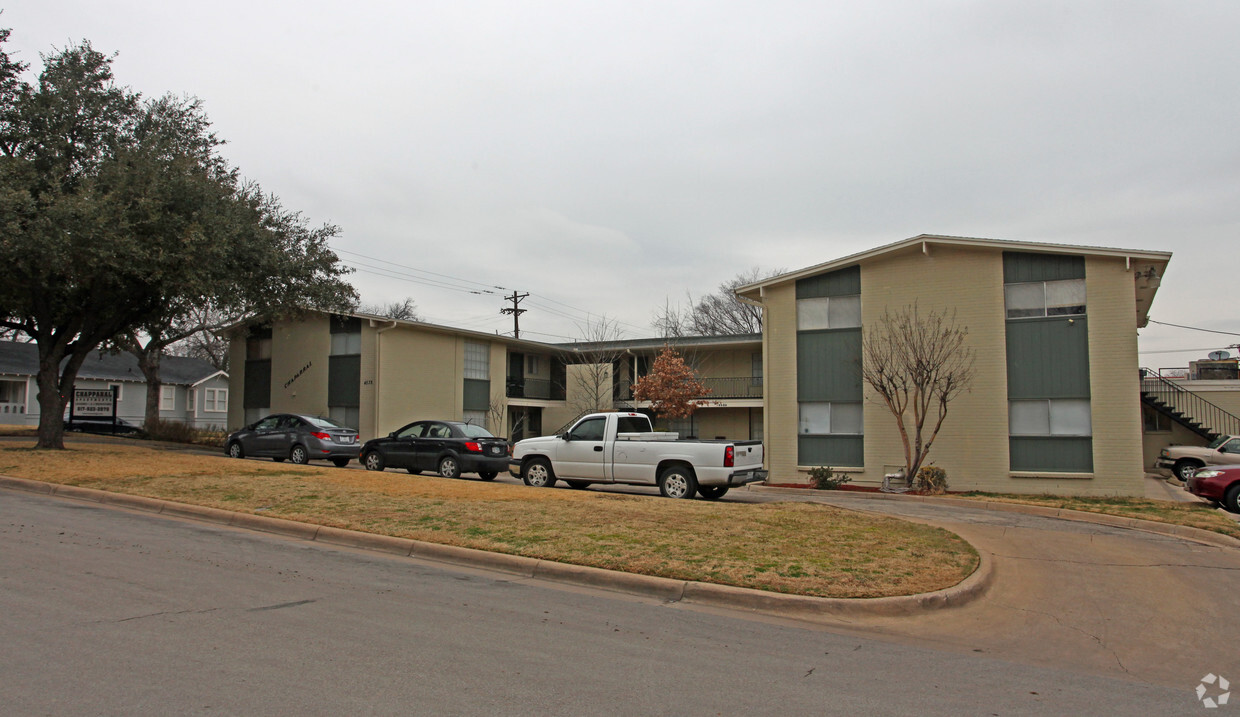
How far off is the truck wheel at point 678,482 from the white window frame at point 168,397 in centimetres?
4030

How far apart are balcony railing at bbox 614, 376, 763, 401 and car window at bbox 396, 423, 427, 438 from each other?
16.4 metres

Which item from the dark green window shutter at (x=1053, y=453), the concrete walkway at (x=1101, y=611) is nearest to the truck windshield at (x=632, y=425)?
the concrete walkway at (x=1101, y=611)

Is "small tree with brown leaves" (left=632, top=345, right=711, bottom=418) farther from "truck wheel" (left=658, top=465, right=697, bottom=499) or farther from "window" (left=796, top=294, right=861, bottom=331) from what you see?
"truck wheel" (left=658, top=465, right=697, bottom=499)

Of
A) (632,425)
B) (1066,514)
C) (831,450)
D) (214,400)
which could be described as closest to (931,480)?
(831,450)

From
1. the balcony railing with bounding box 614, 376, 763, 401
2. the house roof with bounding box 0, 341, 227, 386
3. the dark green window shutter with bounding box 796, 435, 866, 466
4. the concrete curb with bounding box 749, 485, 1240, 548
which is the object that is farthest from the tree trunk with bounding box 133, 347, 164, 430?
the concrete curb with bounding box 749, 485, 1240, 548

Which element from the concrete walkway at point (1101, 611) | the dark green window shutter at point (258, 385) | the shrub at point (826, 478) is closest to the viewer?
the concrete walkway at point (1101, 611)

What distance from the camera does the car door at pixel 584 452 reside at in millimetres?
16297

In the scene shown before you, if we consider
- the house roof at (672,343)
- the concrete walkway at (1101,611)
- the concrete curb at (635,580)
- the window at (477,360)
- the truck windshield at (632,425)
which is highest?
the house roof at (672,343)

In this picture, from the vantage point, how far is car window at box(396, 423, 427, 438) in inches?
781

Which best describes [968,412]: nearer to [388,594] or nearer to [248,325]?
[388,594]

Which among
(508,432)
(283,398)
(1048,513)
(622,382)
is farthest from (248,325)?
(1048,513)

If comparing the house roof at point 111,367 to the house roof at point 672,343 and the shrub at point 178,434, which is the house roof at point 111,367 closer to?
the shrub at point 178,434

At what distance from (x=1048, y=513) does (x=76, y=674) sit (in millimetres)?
15177

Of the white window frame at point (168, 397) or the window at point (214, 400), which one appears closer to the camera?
the white window frame at point (168, 397)
